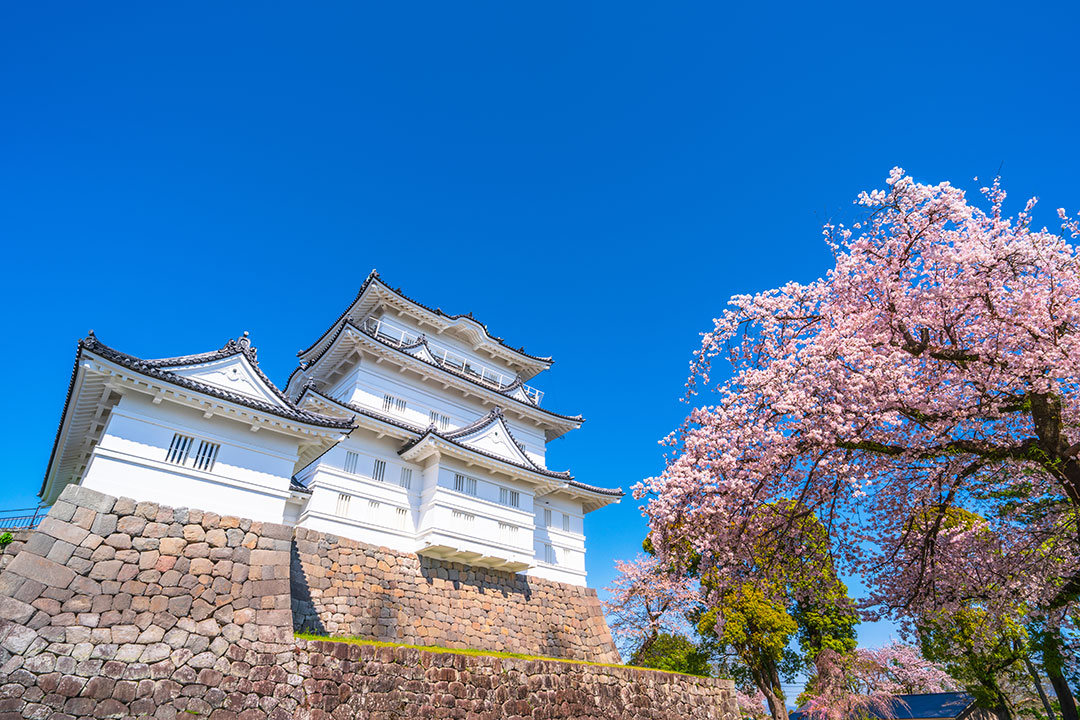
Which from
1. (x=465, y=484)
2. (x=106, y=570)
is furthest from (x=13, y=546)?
(x=465, y=484)

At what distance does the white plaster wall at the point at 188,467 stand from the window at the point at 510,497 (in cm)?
919

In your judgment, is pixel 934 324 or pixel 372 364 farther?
pixel 372 364

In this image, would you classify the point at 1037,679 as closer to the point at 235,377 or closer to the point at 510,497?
the point at 510,497

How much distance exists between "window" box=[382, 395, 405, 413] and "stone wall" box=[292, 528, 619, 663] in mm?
5807

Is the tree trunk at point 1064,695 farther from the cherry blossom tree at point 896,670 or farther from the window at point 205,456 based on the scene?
the window at point 205,456

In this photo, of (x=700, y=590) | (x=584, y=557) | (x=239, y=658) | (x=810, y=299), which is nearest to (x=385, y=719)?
(x=239, y=658)

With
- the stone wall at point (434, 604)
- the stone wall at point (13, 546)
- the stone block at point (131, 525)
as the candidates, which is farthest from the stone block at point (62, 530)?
the stone wall at point (434, 604)

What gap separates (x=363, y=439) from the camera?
64.1 feet

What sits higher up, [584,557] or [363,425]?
[363,425]

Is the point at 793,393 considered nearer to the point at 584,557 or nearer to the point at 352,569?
the point at 352,569

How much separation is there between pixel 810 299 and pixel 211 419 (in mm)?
12886

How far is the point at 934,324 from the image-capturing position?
8.16 meters

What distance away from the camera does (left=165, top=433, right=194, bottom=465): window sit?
11.8 m

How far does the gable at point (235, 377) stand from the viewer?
1289 centimetres
